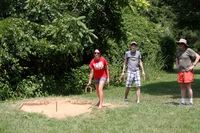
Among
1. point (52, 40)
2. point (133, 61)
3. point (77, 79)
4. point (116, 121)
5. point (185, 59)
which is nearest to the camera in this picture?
point (116, 121)

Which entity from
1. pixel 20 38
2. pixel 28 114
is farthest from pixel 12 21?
pixel 28 114

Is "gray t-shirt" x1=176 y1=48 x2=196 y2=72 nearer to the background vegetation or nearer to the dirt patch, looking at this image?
the dirt patch

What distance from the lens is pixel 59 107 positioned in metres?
9.57

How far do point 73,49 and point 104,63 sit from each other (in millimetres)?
3375

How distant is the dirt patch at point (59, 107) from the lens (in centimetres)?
879

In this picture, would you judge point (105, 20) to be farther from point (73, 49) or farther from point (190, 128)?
point (190, 128)

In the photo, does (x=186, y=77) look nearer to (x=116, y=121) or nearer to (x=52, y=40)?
(x=116, y=121)

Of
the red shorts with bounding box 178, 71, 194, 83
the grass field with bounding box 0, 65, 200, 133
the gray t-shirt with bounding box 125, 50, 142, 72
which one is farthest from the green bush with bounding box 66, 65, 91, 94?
the red shorts with bounding box 178, 71, 194, 83

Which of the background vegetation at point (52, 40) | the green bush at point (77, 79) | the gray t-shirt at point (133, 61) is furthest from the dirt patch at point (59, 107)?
the green bush at point (77, 79)

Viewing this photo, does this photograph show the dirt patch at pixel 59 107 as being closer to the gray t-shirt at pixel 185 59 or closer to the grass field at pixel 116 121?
the grass field at pixel 116 121

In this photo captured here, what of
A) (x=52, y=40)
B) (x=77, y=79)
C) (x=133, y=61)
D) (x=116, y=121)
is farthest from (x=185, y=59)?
(x=77, y=79)

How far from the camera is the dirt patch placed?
8.79 m

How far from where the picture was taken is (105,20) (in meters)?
15.5

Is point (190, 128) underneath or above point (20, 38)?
underneath
